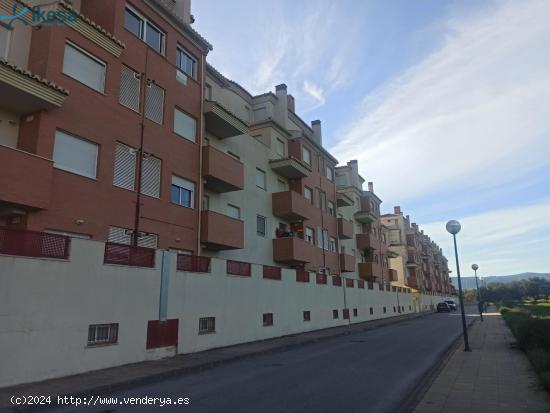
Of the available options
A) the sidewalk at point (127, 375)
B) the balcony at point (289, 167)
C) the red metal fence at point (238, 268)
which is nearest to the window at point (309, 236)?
the balcony at point (289, 167)

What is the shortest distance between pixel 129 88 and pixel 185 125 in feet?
10.8

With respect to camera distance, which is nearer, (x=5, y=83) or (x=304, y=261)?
(x=5, y=83)

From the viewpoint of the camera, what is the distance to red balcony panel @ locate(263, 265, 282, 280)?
19694mm

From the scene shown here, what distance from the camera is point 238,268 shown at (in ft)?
57.7

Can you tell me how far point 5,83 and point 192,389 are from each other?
923 centimetres

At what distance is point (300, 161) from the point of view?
27766 mm

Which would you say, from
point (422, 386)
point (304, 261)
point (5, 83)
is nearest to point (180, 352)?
point (422, 386)

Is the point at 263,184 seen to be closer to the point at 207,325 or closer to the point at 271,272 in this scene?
the point at 271,272

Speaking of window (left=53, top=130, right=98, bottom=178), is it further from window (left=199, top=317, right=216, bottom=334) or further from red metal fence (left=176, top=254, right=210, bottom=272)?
window (left=199, top=317, right=216, bottom=334)

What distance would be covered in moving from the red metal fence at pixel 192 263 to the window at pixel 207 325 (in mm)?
1732

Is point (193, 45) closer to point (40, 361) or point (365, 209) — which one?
point (40, 361)

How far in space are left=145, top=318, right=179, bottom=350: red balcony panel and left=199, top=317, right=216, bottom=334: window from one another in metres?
1.44

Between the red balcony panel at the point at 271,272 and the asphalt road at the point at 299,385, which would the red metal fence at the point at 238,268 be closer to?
the red balcony panel at the point at 271,272

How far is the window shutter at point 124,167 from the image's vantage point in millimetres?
15156
